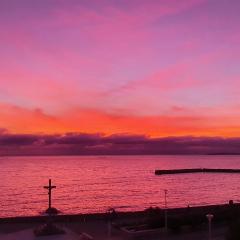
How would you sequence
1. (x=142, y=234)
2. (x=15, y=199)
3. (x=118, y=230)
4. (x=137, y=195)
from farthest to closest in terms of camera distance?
(x=137, y=195) → (x=15, y=199) → (x=118, y=230) → (x=142, y=234)

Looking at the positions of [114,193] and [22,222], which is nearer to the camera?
[22,222]

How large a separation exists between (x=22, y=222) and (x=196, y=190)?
274 feet

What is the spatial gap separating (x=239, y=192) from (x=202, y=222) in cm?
8225

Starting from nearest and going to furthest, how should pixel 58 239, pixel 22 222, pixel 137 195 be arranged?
1. pixel 58 239
2. pixel 22 222
3. pixel 137 195

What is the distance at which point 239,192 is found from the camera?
110 metres

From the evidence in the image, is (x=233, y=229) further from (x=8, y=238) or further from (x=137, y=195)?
(x=137, y=195)

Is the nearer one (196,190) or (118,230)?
(118,230)

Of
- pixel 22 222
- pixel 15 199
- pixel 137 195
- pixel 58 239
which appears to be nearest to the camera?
pixel 58 239

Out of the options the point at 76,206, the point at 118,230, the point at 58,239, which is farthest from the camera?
the point at 76,206

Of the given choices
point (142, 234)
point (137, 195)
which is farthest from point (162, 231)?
point (137, 195)

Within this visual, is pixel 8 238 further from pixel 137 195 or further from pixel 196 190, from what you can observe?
pixel 196 190

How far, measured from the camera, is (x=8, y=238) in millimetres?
25578

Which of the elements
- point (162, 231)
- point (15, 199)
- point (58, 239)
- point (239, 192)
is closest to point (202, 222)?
point (162, 231)

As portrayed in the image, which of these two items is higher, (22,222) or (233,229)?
(233,229)
